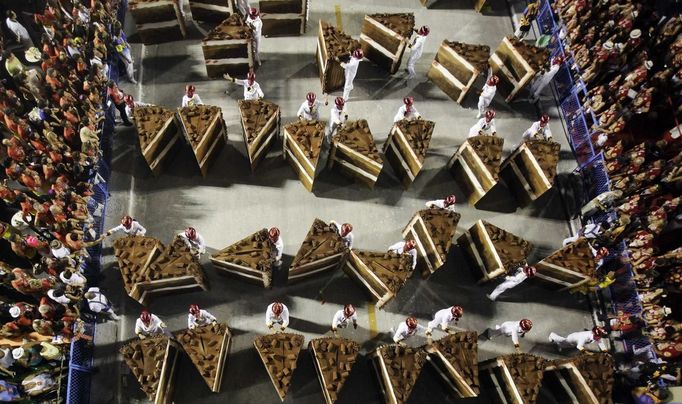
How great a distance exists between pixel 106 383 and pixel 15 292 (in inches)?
113

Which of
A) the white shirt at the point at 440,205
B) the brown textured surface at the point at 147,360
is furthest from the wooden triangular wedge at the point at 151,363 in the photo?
the white shirt at the point at 440,205

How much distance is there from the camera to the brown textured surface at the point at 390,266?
10.1 meters

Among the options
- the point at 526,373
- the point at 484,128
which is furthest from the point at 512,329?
the point at 484,128

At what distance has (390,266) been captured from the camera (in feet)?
33.7

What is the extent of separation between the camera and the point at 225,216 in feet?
39.4

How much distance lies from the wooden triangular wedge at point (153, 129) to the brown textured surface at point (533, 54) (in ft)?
30.4

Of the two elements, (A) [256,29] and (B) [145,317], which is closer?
(B) [145,317]

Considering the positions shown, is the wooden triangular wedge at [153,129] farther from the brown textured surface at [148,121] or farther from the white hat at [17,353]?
the white hat at [17,353]

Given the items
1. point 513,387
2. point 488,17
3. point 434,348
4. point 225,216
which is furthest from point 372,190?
point 488,17

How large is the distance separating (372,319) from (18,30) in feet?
39.6

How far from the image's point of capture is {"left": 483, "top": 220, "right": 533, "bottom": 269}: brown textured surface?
10.6 m

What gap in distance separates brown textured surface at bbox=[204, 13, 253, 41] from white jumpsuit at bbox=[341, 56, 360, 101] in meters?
2.63

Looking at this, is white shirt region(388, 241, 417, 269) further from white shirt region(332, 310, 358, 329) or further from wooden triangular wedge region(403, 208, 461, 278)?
white shirt region(332, 310, 358, 329)

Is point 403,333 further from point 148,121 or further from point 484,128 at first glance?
point 148,121
